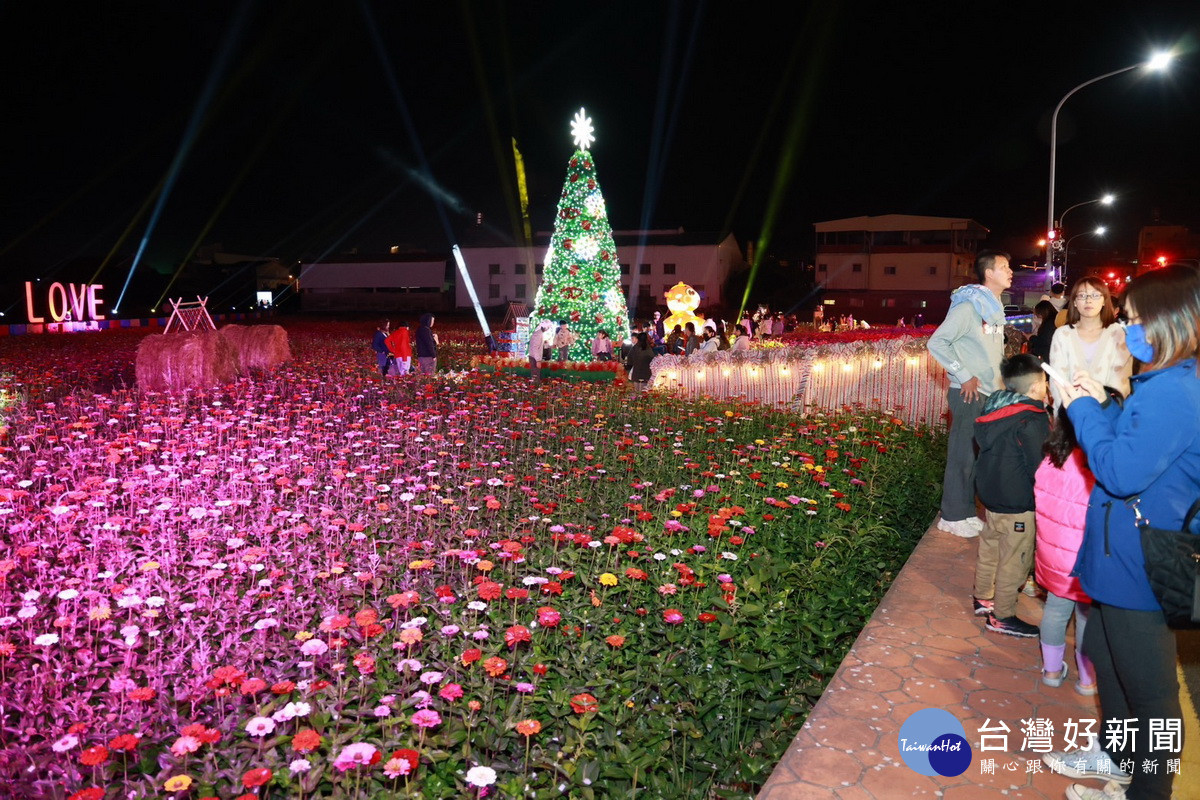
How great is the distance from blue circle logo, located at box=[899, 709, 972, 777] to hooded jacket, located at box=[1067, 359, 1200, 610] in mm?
957

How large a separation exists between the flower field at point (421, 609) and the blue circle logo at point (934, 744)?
19.9 inches

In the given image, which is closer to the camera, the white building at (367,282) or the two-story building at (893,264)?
the two-story building at (893,264)

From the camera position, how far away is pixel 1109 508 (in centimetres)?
251

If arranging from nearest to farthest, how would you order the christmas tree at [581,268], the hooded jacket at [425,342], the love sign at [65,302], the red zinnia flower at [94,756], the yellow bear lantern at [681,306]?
the red zinnia flower at [94,756]
the hooded jacket at [425,342]
the christmas tree at [581,268]
the yellow bear lantern at [681,306]
the love sign at [65,302]

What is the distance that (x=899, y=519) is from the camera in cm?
643

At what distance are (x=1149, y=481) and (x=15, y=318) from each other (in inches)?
1611

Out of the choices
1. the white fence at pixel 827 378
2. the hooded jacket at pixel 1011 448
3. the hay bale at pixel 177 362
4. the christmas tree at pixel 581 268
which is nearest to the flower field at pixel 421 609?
the hooded jacket at pixel 1011 448

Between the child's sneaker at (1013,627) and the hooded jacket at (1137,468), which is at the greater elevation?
the hooded jacket at (1137,468)

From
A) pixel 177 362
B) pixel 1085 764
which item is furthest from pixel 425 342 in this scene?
pixel 1085 764

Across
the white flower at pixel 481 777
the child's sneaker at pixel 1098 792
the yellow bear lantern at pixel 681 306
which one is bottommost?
the child's sneaker at pixel 1098 792

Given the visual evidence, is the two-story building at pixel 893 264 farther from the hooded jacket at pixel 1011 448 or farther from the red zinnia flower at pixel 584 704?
the red zinnia flower at pixel 584 704

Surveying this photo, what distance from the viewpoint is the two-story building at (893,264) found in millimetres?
54719

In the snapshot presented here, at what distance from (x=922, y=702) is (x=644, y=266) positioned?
192 feet

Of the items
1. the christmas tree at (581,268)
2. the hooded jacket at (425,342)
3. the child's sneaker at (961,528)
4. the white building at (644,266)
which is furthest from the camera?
the white building at (644,266)
